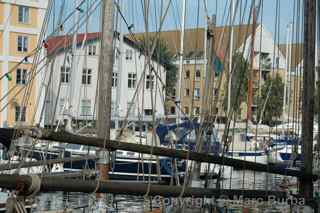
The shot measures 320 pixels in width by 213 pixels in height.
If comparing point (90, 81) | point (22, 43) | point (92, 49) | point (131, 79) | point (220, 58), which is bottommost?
point (220, 58)

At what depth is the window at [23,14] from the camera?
174 feet

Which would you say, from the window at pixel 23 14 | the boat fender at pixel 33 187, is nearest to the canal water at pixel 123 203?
the boat fender at pixel 33 187

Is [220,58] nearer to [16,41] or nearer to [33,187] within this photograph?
[33,187]

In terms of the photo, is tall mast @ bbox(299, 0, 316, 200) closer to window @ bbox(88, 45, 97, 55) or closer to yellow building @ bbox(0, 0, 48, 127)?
window @ bbox(88, 45, 97, 55)

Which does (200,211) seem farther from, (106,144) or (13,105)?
(13,105)

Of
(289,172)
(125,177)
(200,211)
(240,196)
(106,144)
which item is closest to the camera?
(106,144)

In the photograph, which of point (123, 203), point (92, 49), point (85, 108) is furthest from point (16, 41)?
point (123, 203)

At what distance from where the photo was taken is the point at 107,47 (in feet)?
33.1

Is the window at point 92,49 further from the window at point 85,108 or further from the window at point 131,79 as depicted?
the window at point 131,79

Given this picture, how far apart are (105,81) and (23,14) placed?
44.9m

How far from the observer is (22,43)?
5272 centimetres

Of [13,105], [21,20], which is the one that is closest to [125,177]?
[13,105]

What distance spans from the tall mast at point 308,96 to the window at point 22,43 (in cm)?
4654

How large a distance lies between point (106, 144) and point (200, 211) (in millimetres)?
Result: 3004
